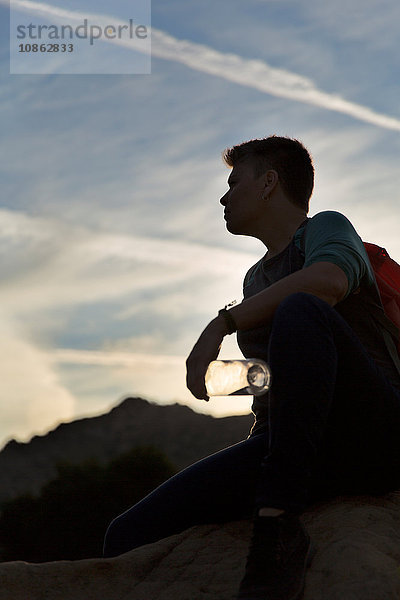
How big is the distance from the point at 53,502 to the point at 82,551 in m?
2.72

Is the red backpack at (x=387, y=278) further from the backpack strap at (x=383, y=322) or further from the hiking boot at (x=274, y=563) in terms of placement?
the hiking boot at (x=274, y=563)

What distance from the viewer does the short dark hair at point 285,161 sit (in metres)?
3.99

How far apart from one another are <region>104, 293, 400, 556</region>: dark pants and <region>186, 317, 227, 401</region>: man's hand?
26 cm

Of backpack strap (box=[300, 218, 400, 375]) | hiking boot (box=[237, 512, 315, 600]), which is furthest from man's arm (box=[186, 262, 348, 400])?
hiking boot (box=[237, 512, 315, 600])

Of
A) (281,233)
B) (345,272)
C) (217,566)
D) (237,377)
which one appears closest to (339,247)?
(345,272)

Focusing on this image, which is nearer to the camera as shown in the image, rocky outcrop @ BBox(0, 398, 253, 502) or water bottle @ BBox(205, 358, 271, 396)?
water bottle @ BBox(205, 358, 271, 396)

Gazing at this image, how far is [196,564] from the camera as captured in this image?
10.2 feet

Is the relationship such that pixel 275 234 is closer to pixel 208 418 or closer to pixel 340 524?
pixel 340 524

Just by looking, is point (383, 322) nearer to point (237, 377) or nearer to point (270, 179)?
point (237, 377)

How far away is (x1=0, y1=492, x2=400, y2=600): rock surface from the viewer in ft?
8.50

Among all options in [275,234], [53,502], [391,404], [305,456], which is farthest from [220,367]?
[53,502]

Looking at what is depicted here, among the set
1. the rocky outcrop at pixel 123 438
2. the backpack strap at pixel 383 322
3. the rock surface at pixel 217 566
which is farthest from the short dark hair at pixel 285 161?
the rocky outcrop at pixel 123 438

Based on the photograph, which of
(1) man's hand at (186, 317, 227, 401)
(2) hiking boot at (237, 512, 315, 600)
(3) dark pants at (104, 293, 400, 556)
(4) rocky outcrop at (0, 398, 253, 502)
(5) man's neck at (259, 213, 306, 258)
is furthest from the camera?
(4) rocky outcrop at (0, 398, 253, 502)

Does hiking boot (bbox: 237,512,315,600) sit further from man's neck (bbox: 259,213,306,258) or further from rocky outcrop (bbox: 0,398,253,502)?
rocky outcrop (bbox: 0,398,253,502)
